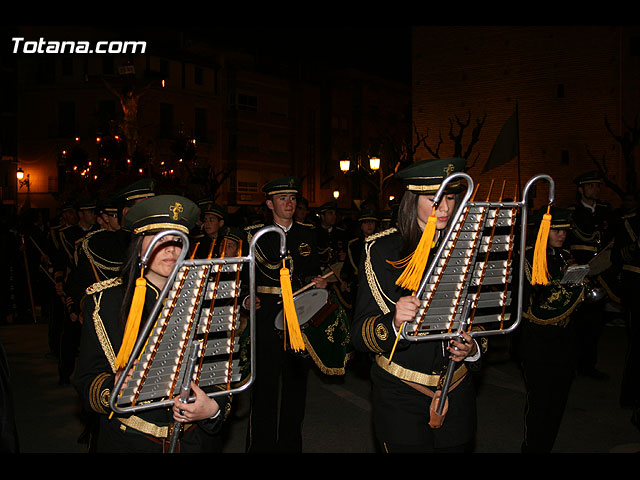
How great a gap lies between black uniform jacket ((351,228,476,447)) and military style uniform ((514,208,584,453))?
1790 mm

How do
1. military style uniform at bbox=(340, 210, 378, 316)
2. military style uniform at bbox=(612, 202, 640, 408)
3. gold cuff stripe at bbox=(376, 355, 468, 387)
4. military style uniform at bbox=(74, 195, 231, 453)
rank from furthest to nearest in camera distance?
military style uniform at bbox=(340, 210, 378, 316), military style uniform at bbox=(612, 202, 640, 408), gold cuff stripe at bbox=(376, 355, 468, 387), military style uniform at bbox=(74, 195, 231, 453)

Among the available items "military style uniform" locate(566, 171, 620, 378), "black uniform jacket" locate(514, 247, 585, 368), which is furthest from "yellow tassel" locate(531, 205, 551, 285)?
"military style uniform" locate(566, 171, 620, 378)

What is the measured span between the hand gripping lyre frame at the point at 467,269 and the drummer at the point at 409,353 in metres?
0.32

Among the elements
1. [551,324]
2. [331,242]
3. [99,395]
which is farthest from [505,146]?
[331,242]

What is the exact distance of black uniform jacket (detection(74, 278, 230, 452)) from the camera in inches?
113

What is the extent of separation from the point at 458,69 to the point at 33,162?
27560mm

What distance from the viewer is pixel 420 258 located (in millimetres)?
2752

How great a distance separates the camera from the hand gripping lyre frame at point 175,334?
2.27 meters

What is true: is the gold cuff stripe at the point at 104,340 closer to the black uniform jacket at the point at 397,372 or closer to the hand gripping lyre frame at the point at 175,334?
the hand gripping lyre frame at the point at 175,334

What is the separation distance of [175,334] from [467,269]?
1189 millimetres

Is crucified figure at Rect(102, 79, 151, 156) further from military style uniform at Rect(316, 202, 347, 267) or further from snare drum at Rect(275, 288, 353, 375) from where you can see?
snare drum at Rect(275, 288, 353, 375)

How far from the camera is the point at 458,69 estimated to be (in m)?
28.5

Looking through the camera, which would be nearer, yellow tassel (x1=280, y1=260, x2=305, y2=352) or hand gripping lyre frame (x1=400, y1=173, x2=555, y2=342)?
hand gripping lyre frame (x1=400, y1=173, x2=555, y2=342)

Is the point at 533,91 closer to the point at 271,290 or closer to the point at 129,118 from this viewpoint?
the point at 129,118
